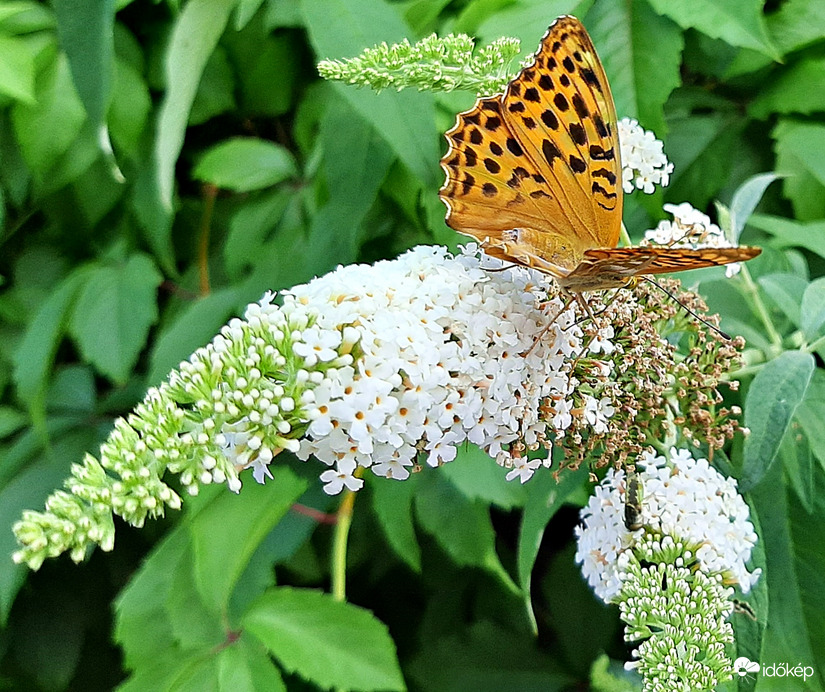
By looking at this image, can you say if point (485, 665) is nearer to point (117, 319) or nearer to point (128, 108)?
point (117, 319)

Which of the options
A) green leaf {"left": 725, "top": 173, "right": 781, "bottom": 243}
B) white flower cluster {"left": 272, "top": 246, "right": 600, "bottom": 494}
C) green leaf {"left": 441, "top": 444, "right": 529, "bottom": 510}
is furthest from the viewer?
green leaf {"left": 441, "top": 444, "right": 529, "bottom": 510}

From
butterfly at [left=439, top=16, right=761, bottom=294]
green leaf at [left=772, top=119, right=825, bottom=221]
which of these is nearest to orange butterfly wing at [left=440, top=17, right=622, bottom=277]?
butterfly at [left=439, top=16, right=761, bottom=294]

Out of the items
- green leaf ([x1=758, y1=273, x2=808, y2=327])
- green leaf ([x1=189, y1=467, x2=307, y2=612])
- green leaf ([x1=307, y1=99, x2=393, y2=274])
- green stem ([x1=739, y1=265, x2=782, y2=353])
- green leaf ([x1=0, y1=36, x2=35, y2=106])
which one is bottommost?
green leaf ([x1=189, y1=467, x2=307, y2=612])

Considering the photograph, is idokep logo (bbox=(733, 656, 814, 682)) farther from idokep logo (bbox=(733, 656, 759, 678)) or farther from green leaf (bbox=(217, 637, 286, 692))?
green leaf (bbox=(217, 637, 286, 692))

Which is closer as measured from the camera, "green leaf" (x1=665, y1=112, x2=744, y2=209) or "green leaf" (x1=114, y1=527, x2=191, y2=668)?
"green leaf" (x1=114, y1=527, x2=191, y2=668)

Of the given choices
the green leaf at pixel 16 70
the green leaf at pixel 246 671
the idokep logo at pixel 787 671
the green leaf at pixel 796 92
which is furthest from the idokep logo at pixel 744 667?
the green leaf at pixel 16 70

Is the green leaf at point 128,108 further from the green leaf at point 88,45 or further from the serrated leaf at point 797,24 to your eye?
the serrated leaf at point 797,24
